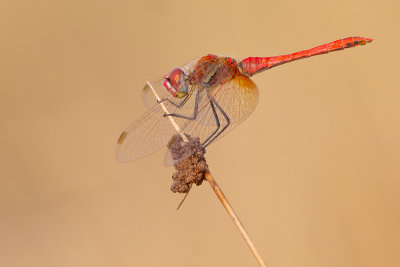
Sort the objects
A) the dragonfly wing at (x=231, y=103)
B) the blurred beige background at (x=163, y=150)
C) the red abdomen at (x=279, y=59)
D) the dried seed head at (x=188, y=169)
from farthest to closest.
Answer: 1. the blurred beige background at (x=163, y=150)
2. the red abdomen at (x=279, y=59)
3. the dragonfly wing at (x=231, y=103)
4. the dried seed head at (x=188, y=169)

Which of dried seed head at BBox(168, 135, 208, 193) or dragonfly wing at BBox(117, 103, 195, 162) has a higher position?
dragonfly wing at BBox(117, 103, 195, 162)

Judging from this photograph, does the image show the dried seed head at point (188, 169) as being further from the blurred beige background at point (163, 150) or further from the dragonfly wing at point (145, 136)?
the blurred beige background at point (163, 150)

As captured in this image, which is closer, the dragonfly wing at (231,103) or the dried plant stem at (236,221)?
the dried plant stem at (236,221)

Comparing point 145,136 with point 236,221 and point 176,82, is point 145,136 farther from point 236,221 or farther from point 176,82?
point 236,221

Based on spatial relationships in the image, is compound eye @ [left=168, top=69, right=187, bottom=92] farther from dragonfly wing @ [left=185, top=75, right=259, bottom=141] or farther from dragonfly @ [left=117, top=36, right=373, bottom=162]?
dragonfly wing @ [left=185, top=75, right=259, bottom=141]

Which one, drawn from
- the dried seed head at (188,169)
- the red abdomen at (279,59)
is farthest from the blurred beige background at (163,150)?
the dried seed head at (188,169)

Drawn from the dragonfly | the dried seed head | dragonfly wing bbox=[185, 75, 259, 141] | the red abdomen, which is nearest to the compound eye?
the dragonfly

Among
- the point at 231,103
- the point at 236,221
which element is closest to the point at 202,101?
the point at 231,103

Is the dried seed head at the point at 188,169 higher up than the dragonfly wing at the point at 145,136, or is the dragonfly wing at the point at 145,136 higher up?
the dragonfly wing at the point at 145,136

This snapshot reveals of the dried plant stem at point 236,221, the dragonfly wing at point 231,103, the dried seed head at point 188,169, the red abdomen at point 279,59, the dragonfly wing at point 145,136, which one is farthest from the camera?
the red abdomen at point 279,59
